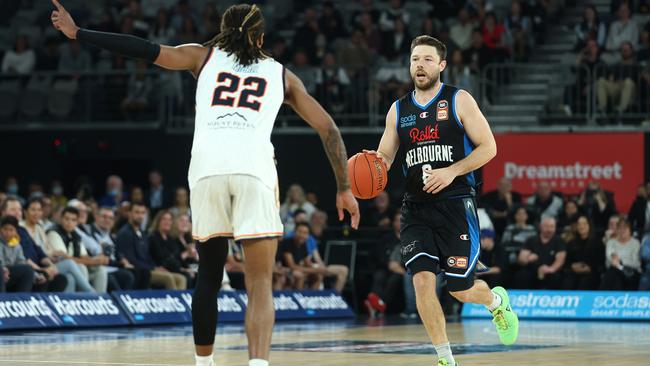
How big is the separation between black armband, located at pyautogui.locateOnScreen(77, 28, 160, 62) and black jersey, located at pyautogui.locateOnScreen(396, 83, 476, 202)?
2.86m

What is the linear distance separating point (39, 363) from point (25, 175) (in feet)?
52.5

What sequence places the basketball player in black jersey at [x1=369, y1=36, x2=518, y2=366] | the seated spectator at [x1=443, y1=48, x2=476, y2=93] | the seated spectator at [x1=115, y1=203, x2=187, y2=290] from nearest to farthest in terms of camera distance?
the basketball player in black jersey at [x1=369, y1=36, x2=518, y2=366], the seated spectator at [x1=115, y1=203, x2=187, y2=290], the seated spectator at [x1=443, y1=48, x2=476, y2=93]

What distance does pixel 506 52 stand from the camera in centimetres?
2428

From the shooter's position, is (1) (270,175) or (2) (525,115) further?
(2) (525,115)

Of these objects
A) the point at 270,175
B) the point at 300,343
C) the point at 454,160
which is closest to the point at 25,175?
the point at 300,343

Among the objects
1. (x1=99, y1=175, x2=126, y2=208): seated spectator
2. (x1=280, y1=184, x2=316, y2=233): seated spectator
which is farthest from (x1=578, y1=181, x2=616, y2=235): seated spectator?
(x1=99, y1=175, x2=126, y2=208): seated spectator

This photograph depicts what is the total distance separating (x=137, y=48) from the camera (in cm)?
732

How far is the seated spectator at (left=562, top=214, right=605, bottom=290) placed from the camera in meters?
19.9

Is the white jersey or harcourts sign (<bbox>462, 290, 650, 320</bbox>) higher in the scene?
the white jersey

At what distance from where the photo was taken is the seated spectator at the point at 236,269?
19.7m

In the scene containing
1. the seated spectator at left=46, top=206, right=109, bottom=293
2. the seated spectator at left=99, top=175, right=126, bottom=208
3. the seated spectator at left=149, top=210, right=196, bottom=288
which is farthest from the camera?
the seated spectator at left=99, top=175, right=126, bottom=208

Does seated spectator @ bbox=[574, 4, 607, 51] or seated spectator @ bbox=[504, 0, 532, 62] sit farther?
seated spectator @ bbox=[504, 0, 532, 62]

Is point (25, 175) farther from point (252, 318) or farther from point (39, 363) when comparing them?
point (252, 318)

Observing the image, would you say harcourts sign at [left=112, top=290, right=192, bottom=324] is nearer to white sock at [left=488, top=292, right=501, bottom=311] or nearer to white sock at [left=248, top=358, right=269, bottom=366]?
white sock at [left=488, top=292, right=501, bottom=311]
